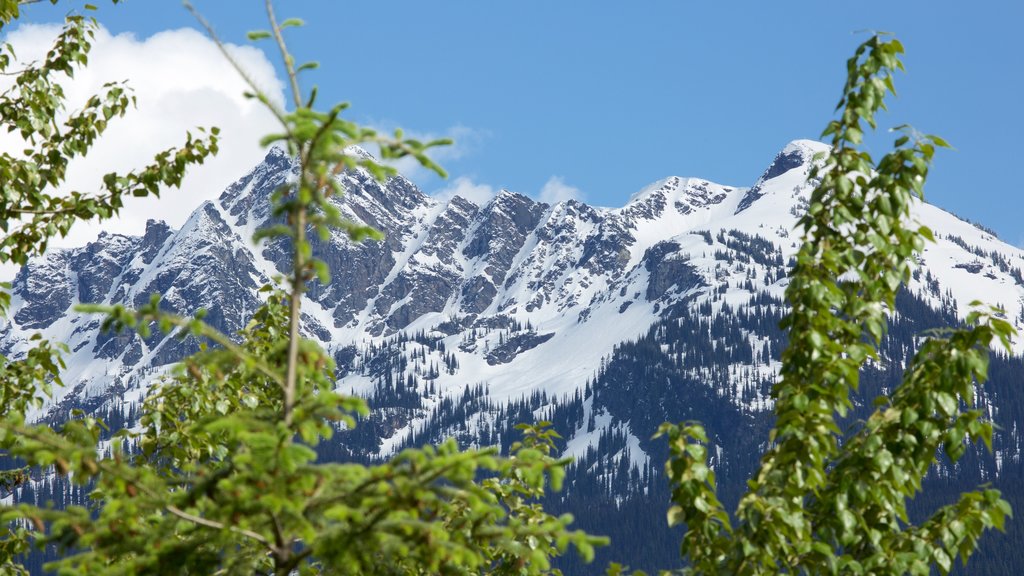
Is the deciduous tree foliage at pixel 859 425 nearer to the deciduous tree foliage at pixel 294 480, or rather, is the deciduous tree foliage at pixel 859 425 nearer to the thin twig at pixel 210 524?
the deciduous tree foliage at pixel 294 480

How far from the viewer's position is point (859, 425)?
10.1 m

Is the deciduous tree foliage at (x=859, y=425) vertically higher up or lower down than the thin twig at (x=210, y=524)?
higher up

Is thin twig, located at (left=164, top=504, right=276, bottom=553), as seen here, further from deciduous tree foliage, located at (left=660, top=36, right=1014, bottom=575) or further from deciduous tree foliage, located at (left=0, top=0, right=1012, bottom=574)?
deciduous tree foliage, located at (left=660, top=36, right=1014, bottom=575)

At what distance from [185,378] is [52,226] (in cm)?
265

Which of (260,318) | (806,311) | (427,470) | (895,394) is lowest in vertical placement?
(427,470)

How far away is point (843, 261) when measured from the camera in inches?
408

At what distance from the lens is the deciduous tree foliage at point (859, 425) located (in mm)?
9492

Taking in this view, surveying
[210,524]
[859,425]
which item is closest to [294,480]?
[210,524]

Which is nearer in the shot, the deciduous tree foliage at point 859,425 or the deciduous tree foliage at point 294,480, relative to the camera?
the deciduous tree foliage at point 294,480

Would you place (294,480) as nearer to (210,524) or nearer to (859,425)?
(210,524)

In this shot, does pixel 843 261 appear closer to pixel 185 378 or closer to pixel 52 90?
pixel 185 378

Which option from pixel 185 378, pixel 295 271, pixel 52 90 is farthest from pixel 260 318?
pixel 295 271

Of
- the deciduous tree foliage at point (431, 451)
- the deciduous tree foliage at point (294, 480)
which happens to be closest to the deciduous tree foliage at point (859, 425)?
the deciduous tree foliage at point (431, 451)

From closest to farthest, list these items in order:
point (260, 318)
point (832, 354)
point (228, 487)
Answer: point (228, 487)
point (832, 354)
point (260, 318)
